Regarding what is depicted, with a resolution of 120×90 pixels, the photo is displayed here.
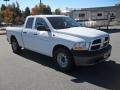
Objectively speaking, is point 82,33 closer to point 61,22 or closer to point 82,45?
point 82,45

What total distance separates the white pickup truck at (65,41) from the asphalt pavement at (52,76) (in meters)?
0.43

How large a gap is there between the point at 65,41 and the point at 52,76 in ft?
3.81

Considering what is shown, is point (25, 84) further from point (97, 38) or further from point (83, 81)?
point (97, 38)

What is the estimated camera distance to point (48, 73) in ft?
25.2

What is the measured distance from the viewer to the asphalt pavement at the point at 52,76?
20.8 feet

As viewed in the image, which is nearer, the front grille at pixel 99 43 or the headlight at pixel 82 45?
the headlight at pixel 82 45

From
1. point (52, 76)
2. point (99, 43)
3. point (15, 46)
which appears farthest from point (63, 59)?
point (15, 46)

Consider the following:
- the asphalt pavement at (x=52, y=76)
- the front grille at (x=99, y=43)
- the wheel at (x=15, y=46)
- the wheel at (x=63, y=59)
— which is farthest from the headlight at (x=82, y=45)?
the wheel at (x=15, y=46)

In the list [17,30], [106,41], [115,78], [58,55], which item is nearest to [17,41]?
[17,30]

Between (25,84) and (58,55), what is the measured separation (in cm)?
182

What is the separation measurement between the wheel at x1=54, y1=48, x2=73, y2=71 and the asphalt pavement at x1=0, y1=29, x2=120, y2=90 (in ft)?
0.69

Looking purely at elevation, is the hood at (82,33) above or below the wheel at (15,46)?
above

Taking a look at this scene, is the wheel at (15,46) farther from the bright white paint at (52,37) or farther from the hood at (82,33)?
the hood at (82,33)

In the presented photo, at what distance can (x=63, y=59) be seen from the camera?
784cm
